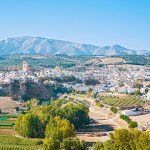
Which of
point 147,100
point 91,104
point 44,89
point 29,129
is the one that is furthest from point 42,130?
point 44,89

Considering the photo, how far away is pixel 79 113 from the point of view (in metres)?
62.3

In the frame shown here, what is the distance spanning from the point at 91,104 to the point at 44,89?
21.2 metres

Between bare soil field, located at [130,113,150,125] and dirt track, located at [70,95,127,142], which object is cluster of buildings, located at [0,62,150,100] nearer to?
dirt track, located at [70,95,127,142]

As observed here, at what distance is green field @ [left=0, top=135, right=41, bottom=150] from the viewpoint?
44.8 metres

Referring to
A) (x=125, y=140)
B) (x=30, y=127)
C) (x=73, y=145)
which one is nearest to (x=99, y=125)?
(x=30, y=127)

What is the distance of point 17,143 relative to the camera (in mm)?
48875

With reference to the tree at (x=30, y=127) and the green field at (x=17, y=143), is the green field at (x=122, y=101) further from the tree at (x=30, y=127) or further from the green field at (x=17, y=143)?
the green field at (x=17, y=143)

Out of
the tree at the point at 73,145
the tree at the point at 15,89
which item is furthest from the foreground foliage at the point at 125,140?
the tree at the point at 15,89

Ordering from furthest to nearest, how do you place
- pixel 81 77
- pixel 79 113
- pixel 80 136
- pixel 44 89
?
pixel 81 77
pixel 44 89
pixel 79 113
pixel 80 136

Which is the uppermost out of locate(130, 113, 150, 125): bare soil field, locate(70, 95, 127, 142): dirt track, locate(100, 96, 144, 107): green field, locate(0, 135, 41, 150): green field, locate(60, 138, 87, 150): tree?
locate(100, 96, 144, 107): green field

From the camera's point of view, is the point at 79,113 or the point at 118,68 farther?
the point at 118,68

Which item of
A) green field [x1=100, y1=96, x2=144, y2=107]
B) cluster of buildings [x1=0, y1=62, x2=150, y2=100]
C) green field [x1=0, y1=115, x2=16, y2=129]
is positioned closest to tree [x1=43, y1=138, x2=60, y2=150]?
green field [x1=0, y1=115, x2=16, y2=129]

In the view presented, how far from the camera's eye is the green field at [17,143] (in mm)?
44844

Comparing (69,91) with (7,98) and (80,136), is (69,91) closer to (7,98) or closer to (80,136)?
(7,98)
